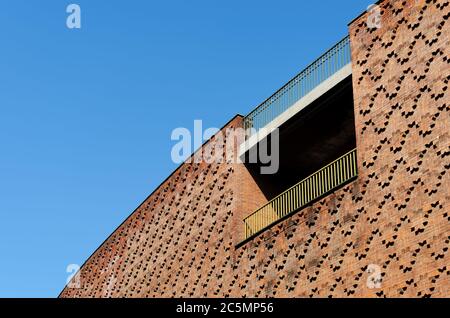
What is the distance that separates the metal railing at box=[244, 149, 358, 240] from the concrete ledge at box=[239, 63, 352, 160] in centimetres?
188

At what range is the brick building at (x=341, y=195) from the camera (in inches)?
792

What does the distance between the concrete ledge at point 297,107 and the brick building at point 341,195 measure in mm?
44

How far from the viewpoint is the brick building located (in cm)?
2012

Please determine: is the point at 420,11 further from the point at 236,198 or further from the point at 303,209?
the point at 236,198

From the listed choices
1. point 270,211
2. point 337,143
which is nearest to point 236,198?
point 270,211

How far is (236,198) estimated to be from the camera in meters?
27.4

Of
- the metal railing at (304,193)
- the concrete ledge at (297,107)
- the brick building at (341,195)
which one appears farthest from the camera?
the concrete ledge at (297,107)

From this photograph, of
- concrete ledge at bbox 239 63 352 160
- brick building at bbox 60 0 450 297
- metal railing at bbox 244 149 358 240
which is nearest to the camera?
brick building at bbox 60 0 450 297

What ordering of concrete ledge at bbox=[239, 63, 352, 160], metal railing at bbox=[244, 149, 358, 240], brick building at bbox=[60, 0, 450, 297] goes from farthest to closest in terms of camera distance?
concrete ledge at bbox=[239, 63, 352, 160] → metal railing at bbox=[244, 149, 358, 240] → brick building at bbox=[60, 0, 450, 297]

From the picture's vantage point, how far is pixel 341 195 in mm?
22594

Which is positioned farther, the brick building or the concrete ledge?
the concrete ledge

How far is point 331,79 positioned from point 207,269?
22.7 ft

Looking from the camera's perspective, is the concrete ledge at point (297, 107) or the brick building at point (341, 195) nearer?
the brick building at point (341, 195)

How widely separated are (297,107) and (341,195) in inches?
157
